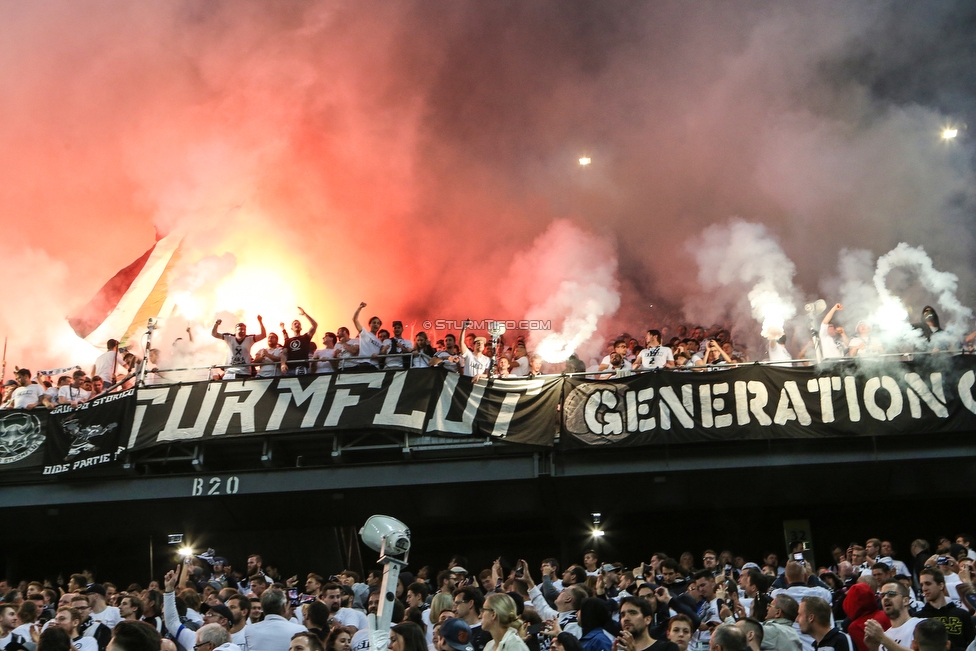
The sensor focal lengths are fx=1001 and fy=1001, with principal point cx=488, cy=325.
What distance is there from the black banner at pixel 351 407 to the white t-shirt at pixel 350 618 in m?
6.14

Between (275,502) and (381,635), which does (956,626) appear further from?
→ (275,502)

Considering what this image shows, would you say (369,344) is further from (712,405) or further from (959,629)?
(959,629)

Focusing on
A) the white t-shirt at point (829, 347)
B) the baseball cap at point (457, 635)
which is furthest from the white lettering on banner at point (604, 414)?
the baseball cap at point (457, 635)

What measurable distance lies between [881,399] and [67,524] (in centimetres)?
1378

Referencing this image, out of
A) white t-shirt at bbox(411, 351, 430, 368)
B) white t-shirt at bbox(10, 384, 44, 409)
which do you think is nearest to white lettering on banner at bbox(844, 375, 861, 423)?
white t-shirt at bbox(411, 351, 430, 368)

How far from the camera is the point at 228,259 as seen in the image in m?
25.5

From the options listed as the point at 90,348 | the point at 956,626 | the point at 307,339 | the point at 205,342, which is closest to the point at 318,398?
the point at 307,339

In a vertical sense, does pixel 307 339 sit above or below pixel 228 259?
below

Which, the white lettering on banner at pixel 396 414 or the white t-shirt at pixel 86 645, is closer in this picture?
the white t-shirt at pixel 86 645

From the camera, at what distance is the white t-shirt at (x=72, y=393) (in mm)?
17562

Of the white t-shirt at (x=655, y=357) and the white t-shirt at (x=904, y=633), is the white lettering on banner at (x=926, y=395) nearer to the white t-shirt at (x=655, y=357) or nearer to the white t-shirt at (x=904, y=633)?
the white t-shirt at (x=655, y=357)

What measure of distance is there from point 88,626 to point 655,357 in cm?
953

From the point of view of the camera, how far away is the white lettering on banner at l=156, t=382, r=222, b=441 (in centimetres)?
1609

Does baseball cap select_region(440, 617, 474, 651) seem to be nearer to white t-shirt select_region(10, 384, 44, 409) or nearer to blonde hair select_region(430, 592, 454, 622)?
blonde hair select_region(430, 592, 454, 622)
